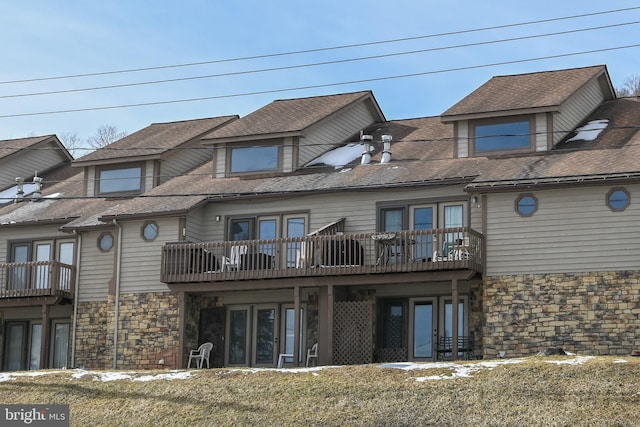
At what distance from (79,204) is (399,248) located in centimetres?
1249

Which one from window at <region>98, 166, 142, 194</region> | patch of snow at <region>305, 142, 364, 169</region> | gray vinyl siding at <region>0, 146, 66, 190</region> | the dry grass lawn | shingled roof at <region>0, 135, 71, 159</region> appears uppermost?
shingled roof at <region>0, 135, 71, 159</region>

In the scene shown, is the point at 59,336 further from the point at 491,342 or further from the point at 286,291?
the point at 491,342

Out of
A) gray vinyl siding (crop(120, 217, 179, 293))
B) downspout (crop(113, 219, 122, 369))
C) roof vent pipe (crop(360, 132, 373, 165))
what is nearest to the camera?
downspout (crop(113, 219, 122, 369))

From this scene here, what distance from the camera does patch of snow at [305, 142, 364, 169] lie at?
34125mm

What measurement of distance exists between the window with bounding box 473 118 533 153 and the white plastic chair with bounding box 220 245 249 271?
22.8ft

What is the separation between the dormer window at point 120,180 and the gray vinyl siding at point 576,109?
13.3 m

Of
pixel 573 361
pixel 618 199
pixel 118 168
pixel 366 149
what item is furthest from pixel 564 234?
pixel 118 168

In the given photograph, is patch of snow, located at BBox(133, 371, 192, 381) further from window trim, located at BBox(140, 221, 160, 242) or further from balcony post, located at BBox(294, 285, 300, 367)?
window trim, located at BBox(140, 221, 160, 242)

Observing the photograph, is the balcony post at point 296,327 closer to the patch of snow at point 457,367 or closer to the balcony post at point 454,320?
the balcony post at point 454,320

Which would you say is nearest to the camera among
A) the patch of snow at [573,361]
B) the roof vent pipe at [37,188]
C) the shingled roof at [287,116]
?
the patch of snow at [573,361]

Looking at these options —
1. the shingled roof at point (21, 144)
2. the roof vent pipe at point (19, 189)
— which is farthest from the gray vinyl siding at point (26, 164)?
the roof vent pipe at point (19, 189)

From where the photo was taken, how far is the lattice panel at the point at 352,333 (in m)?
29.7

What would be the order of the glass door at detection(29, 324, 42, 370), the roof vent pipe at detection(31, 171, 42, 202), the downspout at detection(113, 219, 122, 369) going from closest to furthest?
the downspout at detection(113, 219, 122, 369) → the glass door at detection(29, 324, 42, 370) → the roof vent pipe at detection(31, 171, 42, 202)

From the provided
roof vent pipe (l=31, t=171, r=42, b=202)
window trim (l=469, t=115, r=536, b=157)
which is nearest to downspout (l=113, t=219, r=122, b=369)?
roof vent pipe (l=31, t=171, r=42, b=202)
